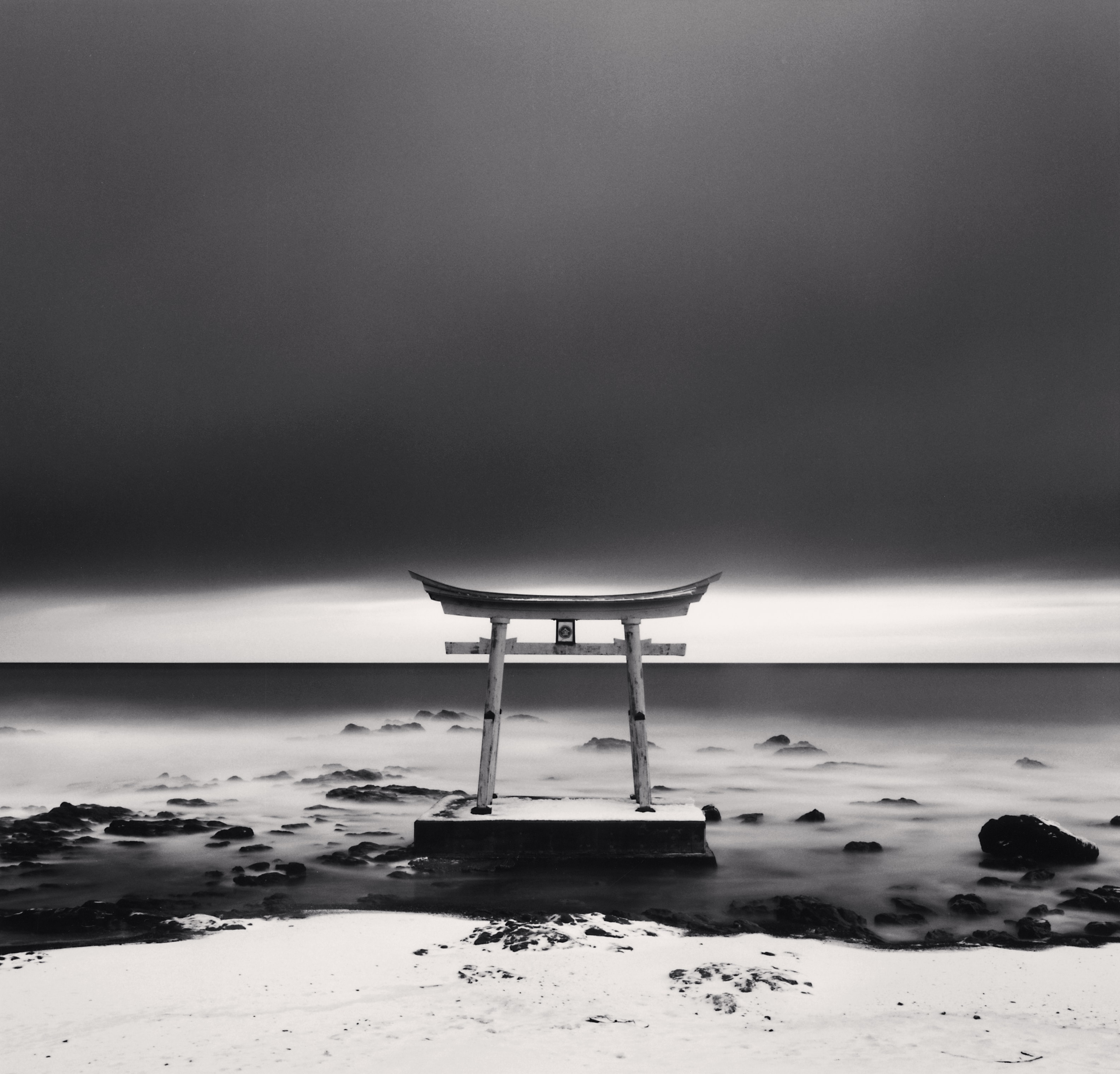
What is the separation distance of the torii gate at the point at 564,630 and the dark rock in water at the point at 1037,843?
655cm

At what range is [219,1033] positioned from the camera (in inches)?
262

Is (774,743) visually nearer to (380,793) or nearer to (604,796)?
(604,796)

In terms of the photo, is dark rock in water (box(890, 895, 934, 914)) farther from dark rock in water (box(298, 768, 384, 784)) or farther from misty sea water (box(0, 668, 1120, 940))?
dark rock in water (box(298, 768, 384, 784))

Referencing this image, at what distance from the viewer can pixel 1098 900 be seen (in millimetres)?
11289

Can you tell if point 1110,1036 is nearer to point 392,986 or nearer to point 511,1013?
point 511,1013

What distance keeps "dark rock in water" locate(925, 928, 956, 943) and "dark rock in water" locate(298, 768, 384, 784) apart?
1854cm

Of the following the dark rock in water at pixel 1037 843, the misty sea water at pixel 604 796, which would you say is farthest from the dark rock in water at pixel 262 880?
the dark rock in water at pixel 1037 843

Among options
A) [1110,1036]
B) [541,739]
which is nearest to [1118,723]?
[541,739]

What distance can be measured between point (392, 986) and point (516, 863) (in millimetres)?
4687

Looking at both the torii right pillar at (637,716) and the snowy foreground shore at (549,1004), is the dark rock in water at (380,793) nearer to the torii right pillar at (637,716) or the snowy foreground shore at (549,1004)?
the torii right pillar at (637,716)

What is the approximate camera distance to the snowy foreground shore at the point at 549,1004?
6.29 meters

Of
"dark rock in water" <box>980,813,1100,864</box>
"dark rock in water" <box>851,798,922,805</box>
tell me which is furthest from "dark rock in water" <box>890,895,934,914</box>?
"dark rock in water" <box>851,798,922,805</box>

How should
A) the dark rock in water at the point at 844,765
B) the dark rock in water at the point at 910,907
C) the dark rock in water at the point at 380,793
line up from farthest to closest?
1. the dark rock in water at the point at 844,765
2. the dark rock in water at the point at 380,793
3. the dark rock in water at the point at 910,907

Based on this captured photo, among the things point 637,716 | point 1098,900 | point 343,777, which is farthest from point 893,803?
point 343,777
